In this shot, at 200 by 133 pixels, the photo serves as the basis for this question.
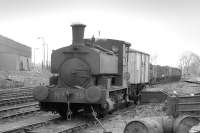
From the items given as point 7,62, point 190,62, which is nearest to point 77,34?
point 7,62

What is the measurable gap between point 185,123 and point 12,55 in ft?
135

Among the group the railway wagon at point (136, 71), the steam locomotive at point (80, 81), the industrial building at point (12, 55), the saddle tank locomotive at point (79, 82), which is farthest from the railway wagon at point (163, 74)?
the industrial building at point (12, 55)

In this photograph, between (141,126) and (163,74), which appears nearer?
(141,126)

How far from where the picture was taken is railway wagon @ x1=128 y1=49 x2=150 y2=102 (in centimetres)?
1667

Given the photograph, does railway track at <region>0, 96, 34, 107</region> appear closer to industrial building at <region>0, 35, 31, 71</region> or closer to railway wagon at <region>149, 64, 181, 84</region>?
railway wagon at <region>149, 64, 181, 84</region>

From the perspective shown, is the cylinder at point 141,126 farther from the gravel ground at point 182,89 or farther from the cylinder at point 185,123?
the gravel ground at point 182,89

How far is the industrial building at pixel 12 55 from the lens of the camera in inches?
1780

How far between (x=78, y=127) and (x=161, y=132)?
3391 millimetres

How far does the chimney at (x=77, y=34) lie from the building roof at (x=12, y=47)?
114ft

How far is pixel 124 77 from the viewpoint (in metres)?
15.0

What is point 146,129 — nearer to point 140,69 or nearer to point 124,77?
point 124,77

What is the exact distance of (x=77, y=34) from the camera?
1238 cm

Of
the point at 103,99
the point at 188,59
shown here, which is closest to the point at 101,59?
the point at 103,99

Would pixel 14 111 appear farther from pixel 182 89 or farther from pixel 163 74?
pixel 163 74
